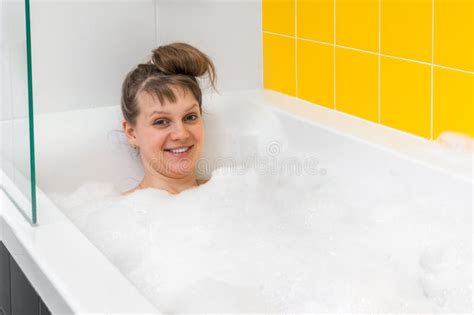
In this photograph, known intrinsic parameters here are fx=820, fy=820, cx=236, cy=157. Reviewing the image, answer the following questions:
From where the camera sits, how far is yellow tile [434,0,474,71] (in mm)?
1722

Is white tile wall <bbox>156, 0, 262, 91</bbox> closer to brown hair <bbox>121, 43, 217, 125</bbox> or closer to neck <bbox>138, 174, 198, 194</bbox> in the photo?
brown hair <bbox>121, 43, 217, 125</bbox>

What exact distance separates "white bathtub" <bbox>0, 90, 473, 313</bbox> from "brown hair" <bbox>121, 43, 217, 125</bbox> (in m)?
0.17

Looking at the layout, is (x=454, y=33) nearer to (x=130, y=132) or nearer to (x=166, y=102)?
(x=166, y=102)

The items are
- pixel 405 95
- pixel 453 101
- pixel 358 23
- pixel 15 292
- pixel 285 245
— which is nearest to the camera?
pixel 15 292

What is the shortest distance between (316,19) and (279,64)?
23 cm

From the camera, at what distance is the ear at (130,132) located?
2.06m

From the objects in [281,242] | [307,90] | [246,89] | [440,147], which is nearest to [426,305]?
[281,242]

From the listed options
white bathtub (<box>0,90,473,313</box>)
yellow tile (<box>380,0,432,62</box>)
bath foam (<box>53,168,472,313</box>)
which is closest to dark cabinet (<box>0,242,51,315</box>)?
white bathtub (<box>0,90,473,313</box>)

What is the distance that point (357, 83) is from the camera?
6.88 ft

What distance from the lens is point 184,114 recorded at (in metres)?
2.00

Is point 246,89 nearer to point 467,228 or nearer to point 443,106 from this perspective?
point 443,106

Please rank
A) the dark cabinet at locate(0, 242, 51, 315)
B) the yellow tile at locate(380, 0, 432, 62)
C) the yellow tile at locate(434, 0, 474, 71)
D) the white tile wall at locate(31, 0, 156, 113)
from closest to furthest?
1. the dark cabinet at locate(0, 242, 51, 315)
2. the yellow tile at locate(434, 0, 474, 71)
3. the yellow tile at locate(380, 0, 432, 62)
4. the white tile wall at locate(31, 0, 156, 113)

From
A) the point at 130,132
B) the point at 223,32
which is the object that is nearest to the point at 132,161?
the point at 130,132

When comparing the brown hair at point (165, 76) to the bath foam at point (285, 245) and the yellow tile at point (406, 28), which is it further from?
the yellow tile at point (406, 28)
